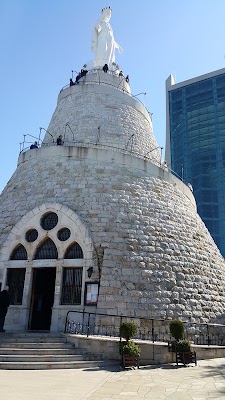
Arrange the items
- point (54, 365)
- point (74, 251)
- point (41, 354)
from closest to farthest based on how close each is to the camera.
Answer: point (54, 365) < point (41, 354) < point (74, 251)

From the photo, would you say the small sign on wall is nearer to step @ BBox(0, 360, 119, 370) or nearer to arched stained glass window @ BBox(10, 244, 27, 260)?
step @ BBox(0, 360, 119, 370)

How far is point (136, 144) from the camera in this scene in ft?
61.2

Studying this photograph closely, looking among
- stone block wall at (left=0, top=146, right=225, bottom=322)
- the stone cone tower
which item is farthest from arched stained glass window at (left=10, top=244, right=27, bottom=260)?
stone block wall at (left=0, top=146, right=225, bottom=322)

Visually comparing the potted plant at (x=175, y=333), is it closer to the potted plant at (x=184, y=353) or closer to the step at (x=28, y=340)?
the potted plant at (x=184, y=353)

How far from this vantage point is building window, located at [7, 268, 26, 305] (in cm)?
1282

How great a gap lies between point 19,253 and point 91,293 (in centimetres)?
353

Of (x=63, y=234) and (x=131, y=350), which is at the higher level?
(x=63, y=234)

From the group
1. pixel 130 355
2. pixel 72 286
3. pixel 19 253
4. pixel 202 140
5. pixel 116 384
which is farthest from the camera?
pixel 202 140

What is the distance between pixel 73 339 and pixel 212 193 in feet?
127

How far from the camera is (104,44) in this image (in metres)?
25.5

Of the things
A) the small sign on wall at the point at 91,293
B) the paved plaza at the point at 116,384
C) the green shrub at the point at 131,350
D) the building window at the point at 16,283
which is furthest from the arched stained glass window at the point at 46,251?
the paved plaza at the point at 116,384

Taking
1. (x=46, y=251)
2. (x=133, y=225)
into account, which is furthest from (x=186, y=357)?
(x=46, y=251)

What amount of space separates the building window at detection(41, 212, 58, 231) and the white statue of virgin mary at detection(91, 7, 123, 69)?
1494 cm

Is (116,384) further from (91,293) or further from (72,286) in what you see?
(72,286)
